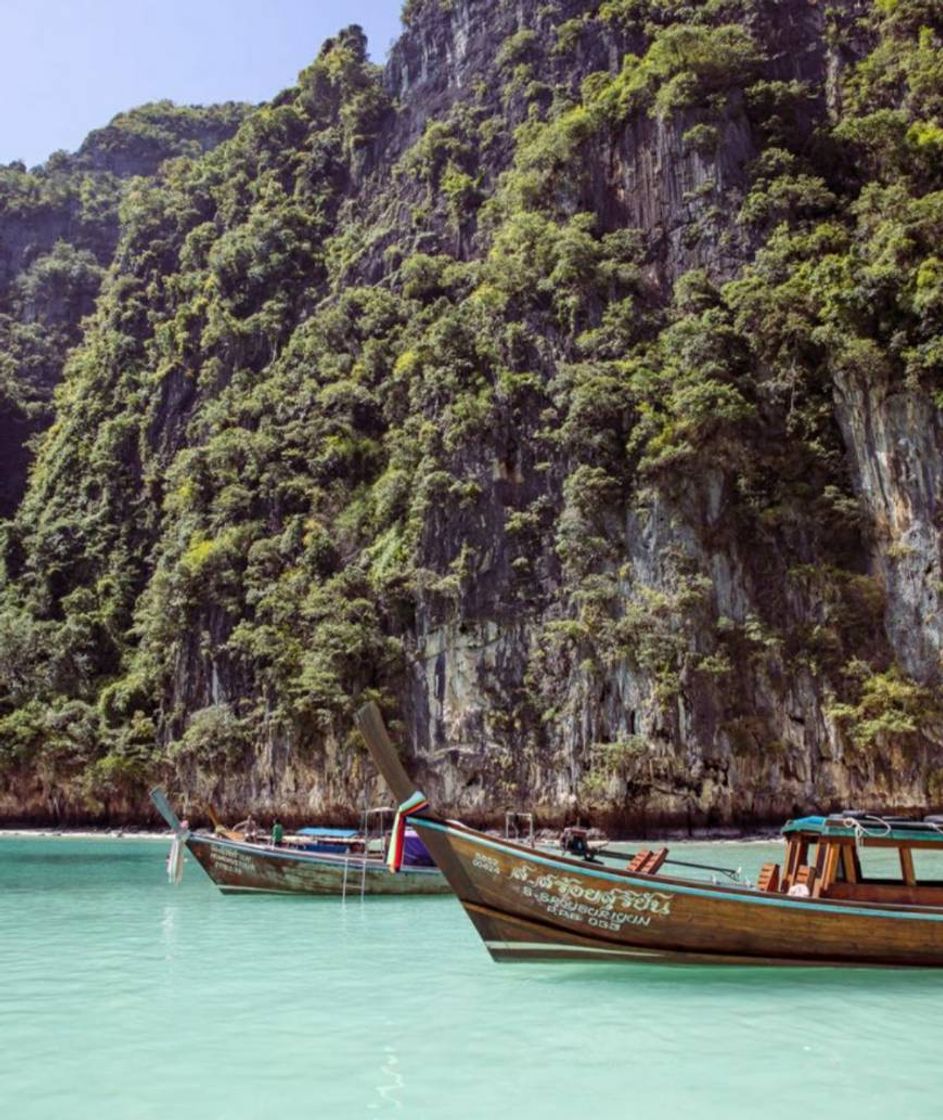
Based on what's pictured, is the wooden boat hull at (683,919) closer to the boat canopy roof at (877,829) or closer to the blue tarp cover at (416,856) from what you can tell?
the boat canopy roof at (877,829)

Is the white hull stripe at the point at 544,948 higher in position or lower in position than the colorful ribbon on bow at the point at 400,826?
lower

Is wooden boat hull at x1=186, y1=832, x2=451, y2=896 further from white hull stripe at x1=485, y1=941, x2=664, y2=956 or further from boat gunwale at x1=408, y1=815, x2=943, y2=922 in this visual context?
boat gunwale at x1=408, y1=815, x2=943, y2=922

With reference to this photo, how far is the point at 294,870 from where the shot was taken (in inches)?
672

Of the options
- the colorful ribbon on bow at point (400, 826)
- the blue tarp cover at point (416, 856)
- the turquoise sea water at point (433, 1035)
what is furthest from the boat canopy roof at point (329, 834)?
the colorful ribbon on bow at point (400, 826)

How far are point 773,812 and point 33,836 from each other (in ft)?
84.3

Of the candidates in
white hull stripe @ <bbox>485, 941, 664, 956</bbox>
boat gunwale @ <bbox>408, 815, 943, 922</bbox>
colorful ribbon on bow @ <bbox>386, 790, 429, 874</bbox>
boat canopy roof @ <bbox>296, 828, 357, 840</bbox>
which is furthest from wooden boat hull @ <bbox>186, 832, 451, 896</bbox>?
boat gunwale @ <bbox>408, 815, 943, 922</bbox>

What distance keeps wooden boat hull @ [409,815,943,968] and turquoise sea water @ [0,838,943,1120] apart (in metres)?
0.27

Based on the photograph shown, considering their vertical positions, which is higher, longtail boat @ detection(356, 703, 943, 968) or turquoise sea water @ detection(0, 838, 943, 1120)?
longtail boat @ detection(356, 703, 943, 968)

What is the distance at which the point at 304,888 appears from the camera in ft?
56.3

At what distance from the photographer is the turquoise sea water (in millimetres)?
5910

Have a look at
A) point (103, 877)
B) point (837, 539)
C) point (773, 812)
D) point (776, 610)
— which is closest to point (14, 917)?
point (103, 877)

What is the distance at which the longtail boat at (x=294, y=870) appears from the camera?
1702 centimetres

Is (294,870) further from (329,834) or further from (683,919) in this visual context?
(683,919)

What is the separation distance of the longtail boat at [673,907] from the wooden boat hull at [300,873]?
7777mm
